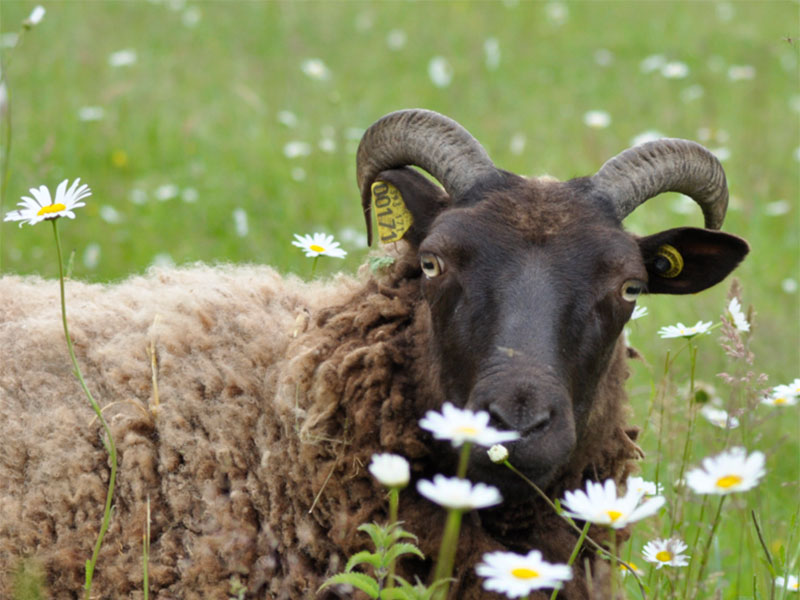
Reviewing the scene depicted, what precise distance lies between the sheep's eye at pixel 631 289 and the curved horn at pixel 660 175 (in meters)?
0.32

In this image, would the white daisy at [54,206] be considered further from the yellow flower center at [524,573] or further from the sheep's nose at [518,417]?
the yellow flower center at [524,573]

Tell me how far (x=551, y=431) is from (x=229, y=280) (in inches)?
80.4

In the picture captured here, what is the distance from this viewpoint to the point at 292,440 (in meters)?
3.96

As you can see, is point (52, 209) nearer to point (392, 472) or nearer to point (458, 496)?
point (392, 472)

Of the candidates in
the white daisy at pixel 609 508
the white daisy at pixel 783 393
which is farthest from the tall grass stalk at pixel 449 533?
the white daisy at pixel 783 393

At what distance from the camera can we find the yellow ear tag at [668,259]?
436 cm

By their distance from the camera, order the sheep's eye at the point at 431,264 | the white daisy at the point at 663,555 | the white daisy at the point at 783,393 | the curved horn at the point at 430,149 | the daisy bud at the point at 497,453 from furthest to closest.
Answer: the curved horn at the point at 430,149 → the sheep's eye at the point at 431,264 → the white daisy at the point at 783,393 → the white daisy at the point at 663,555 → the daisy bud at the point at 497,453

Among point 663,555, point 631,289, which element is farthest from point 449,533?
point 631,289

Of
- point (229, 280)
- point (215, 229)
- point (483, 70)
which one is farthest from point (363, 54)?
point (229, 280)

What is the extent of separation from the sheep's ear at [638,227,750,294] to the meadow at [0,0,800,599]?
635mm

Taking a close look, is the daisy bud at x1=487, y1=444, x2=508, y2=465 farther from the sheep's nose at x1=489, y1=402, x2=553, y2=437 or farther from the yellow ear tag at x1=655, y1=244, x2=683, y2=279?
the yellow ear tag at x1=655, y1=244, x2=683, y2=279

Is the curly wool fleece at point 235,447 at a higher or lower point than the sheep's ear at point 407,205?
lower

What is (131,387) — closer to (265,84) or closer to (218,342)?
(218,342)

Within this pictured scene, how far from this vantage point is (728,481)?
2.33 metres
